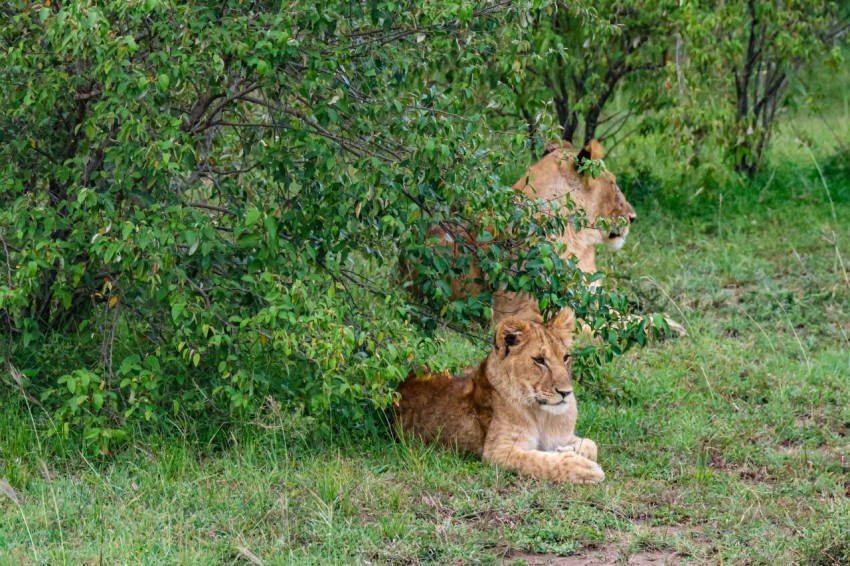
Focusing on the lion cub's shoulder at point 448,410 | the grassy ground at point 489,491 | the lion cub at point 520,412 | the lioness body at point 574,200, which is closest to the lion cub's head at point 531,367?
the lion cub at point 520,412

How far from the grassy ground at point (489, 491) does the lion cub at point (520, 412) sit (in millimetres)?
108

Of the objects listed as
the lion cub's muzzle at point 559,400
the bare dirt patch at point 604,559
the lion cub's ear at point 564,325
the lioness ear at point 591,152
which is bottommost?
the bare dirt patch at point 604,559

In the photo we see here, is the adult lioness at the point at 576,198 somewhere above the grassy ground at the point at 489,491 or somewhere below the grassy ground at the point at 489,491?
above

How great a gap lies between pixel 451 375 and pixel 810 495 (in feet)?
5.66

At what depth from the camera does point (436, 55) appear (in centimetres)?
637

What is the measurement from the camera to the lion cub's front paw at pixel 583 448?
5582mm

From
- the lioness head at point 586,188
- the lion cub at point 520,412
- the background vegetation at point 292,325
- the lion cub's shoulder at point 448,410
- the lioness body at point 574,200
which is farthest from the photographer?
the lioness head at point 586,188

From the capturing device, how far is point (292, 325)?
5258 mm

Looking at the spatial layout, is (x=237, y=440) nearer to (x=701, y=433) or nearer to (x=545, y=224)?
(x=545, y=224)

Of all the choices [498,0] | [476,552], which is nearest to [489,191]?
[498,0]

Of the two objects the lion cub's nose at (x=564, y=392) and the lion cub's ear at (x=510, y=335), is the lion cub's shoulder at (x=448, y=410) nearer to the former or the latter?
the lion cub's ear at (x=510, y=335)

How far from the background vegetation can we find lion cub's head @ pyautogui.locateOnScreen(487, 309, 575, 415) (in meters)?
0.26

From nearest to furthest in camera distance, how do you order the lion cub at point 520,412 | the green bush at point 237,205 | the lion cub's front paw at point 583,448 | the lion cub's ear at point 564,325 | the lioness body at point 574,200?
the green bush at point 237,205 < the lion cub at point 520,412 < the lion cub's front paw at point 583,448 < the lion cub's ear at point 564,325 < the lioness body at point 574,200

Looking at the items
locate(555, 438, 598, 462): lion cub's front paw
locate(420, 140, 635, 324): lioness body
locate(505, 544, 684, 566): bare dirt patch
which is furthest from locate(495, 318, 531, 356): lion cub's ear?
locate(420, 140, 635, 324): lioness body
